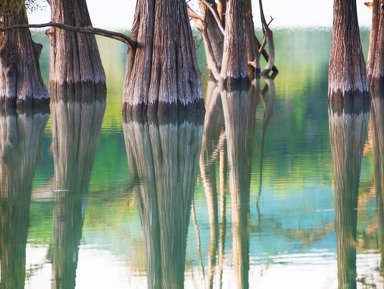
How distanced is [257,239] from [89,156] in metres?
5.40

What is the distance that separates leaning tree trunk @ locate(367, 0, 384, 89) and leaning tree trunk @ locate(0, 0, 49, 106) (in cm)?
929

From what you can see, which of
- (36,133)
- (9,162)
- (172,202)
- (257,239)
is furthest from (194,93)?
(257,239)

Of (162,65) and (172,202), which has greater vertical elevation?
(162,65)

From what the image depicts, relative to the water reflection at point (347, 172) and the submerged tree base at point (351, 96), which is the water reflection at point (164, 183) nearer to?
the water reflection at point (347, 172)

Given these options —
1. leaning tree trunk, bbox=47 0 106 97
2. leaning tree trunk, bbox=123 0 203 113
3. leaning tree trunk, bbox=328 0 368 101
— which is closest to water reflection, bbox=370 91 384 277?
leaning tree trunk, bbox=328 0 368 101

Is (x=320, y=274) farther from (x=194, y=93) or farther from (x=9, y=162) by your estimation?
(x=194, y=93)

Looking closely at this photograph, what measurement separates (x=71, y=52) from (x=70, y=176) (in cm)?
1272

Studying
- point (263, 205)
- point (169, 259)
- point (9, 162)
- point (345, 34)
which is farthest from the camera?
point (345, 34)

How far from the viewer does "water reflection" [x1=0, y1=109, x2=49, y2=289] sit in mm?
6508

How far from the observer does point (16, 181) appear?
32.9 ft

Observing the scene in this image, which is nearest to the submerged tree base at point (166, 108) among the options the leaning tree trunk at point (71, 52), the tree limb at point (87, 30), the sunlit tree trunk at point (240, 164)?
the sunlit tree trunk at point (240, 164)

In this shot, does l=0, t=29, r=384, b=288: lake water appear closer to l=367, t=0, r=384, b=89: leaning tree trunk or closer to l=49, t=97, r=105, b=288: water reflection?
l=49, t=97, r=105, b=288: water reflection

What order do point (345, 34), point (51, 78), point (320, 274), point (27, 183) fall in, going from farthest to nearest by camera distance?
point (51, 78), point (345, 34), point (27, 183), point (320, 274)

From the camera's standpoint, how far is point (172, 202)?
860 centimetres
